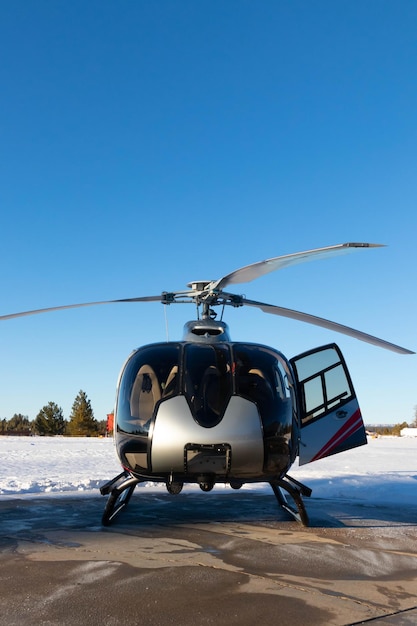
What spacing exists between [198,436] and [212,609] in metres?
2.36

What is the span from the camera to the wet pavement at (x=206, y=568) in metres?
3.72

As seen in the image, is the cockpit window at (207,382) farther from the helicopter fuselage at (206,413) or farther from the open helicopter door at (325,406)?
the open helicopter door at (325,406)

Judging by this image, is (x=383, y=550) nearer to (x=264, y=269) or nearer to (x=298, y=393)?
(x=298, y=393)

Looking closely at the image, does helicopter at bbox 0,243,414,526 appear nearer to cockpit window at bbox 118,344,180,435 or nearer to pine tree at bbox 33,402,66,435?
cockpit window at bbox 118,344,180,435

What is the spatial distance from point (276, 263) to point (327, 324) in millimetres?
1780

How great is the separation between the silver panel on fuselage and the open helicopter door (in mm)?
1705

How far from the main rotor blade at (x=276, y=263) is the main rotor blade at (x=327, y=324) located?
0.83 m

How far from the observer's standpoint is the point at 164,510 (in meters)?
8.49

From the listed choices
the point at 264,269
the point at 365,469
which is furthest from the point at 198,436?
the point at 365,469

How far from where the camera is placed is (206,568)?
487 cm

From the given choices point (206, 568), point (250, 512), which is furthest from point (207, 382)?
point (250, 512)

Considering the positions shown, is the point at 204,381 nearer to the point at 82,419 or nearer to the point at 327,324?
the point at 327,324

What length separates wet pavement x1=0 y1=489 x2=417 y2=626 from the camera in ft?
Result: 12.2

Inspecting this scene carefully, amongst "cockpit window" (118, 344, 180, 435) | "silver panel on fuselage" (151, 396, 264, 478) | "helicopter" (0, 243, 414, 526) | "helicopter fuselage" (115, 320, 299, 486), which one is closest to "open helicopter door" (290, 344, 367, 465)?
"helicopter" (0, 243, 414, 526)
